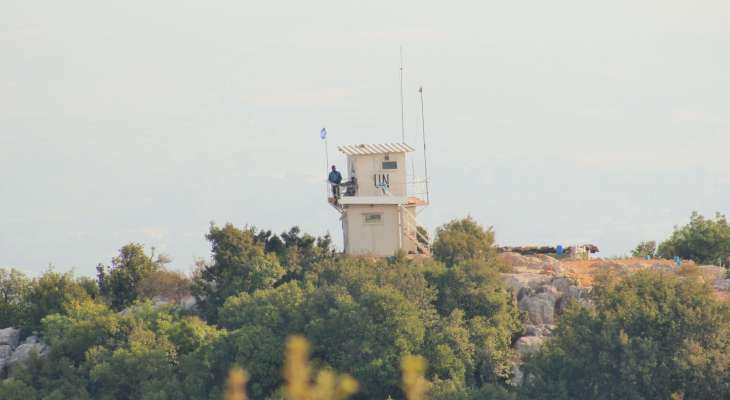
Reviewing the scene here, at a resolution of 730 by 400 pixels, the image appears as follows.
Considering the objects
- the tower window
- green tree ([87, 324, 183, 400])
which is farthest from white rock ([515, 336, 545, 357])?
green tree ([87, 324, 183, 400])

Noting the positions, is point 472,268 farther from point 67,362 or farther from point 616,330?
point 67,362

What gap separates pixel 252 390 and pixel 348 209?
487 inches

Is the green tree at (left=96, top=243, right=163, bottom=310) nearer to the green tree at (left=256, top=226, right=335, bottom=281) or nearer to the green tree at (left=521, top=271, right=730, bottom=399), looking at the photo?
the green tree at (left=256, top=226, right=335, bottom=281)

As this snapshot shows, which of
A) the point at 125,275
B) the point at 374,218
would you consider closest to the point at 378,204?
the point at 374,218

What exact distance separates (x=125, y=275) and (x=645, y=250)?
23473mm

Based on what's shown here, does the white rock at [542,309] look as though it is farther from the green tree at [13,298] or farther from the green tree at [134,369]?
the green tree at [13,298]

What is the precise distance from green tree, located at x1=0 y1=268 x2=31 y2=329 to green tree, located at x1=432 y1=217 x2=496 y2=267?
16.1 m

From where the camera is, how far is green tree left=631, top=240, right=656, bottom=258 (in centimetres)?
6544

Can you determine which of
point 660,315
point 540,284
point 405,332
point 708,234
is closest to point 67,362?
point 405,332

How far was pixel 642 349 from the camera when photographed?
139ft

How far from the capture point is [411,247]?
190ft

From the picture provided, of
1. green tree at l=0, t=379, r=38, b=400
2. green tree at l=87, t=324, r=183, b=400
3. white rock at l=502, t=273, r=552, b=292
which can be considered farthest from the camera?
white rock at l=502, t=273, r=552, b=292

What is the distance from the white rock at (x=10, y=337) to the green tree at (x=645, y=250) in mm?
26555

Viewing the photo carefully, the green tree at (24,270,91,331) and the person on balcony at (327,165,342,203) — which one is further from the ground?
the person on balcony at (327,165,342,203)
